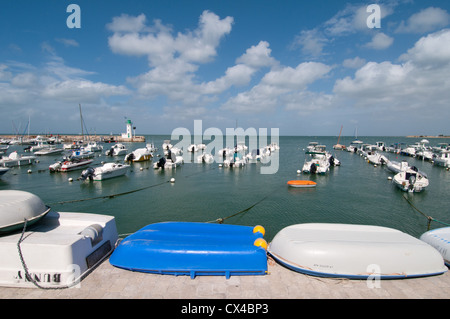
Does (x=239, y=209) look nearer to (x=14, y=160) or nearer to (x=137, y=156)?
(x=137, y=156)

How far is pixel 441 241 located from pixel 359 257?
3.55m

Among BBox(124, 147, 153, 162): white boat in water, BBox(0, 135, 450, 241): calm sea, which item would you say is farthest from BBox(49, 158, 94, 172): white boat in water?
BBox(124, 147, 153, 162): white boat in water

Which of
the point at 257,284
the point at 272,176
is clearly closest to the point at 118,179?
the point at 272,176

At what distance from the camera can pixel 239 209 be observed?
17.2 metres

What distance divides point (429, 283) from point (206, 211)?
43.0 ft

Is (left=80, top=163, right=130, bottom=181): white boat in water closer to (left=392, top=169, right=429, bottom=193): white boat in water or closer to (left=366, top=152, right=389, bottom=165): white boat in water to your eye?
(left=392, top=169, right=429, bottom=193): white boat in water

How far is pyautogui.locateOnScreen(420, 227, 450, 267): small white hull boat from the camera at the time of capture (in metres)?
6.44

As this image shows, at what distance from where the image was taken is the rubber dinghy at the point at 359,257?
17.9 ft

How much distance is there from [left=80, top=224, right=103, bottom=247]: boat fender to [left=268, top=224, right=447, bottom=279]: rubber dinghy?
202 inches

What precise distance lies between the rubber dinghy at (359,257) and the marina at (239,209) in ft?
0.63

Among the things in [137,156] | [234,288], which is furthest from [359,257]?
[137,156]

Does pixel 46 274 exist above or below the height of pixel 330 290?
above

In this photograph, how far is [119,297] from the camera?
4.86 m
